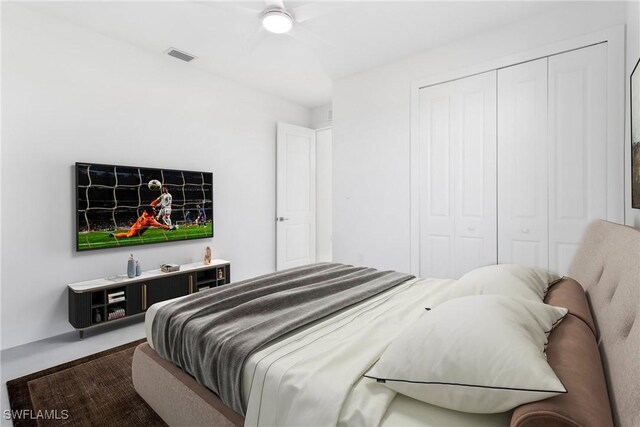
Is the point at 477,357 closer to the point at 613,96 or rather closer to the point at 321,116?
the point at 613,96

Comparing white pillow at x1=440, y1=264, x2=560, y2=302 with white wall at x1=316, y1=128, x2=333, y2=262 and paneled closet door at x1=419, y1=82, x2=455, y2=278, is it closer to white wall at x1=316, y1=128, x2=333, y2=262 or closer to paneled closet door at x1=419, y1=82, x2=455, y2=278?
paneled closet door at x1=419, y1=82, x2=455, y2=278

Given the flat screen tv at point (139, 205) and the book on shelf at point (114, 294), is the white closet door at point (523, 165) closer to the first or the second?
the flat screen tv at point (139, 205)

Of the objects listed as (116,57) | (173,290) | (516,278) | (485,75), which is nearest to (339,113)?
(485,75)

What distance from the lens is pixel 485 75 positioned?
3049 mm

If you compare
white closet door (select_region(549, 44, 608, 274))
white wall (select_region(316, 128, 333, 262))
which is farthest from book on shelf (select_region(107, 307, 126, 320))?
white closet door (select_region(549, 44, 608, 274))

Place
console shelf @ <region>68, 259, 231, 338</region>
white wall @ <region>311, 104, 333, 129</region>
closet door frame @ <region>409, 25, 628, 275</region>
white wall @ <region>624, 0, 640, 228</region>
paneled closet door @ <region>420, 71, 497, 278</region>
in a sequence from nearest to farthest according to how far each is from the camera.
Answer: white wall @ <region>624, 0, 640, 228</region> → closet door frame @ <region>409, 25, 628, 275</region> → console shelf @ <region>68, 259, 231, 338</region> → paneled closet door @ <region>420, 71, 497, 278</region> → white wall @ <region>311, 104, 333, 129</region>

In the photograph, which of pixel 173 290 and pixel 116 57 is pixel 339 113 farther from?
pixel 173 290

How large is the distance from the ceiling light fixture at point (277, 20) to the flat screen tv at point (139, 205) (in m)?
1.92

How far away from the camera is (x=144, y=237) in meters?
3.40

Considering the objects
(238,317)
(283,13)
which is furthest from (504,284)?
(283,13)

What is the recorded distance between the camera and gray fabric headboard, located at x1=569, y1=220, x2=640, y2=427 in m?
0.70

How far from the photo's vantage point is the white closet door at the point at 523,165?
2760mm

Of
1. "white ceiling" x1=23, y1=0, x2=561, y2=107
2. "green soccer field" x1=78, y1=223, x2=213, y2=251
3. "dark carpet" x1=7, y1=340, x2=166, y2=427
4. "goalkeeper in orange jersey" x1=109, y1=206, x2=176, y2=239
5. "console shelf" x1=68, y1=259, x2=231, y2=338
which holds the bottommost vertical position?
"dark carpet" x1=7, y1=340, x2=166, y2=427

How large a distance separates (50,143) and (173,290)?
1.73 meters
